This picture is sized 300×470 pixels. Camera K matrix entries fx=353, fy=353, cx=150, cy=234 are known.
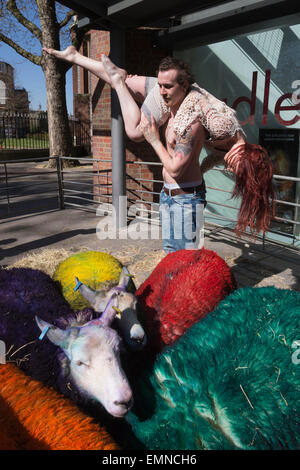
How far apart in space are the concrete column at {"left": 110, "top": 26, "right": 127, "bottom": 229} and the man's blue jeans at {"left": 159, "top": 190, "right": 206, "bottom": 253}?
12.0 feet

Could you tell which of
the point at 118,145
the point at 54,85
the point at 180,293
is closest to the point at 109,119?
the point at 118,145

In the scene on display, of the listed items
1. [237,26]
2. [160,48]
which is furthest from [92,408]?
[160,48]

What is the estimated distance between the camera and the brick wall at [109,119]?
271 inches

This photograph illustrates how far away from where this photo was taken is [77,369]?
1.48 m

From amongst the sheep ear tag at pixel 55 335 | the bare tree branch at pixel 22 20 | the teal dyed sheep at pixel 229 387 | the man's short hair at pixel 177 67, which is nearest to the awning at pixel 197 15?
the man's short hair at pixel 177 67

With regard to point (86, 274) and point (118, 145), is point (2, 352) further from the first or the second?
point (118, 145)

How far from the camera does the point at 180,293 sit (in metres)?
2.19

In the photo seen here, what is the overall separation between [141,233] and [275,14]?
3.93m

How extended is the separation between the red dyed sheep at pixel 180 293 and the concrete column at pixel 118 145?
3.93 metres

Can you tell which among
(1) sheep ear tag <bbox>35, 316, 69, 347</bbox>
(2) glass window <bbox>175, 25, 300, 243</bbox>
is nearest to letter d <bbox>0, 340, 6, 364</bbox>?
(1) sheep ear tag <bbox>35, 316, 69, 347</bbox>

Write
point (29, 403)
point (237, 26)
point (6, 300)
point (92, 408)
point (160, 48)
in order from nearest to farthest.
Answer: point (29, 403) → point (92, 408) → point (6, 300) → point (237, 26) → point (160, 48)

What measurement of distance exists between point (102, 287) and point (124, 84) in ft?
4.25

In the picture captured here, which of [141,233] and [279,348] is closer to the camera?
[279,348]
